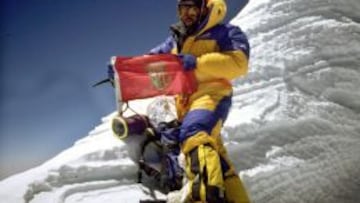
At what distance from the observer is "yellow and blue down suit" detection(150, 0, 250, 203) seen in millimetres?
4078

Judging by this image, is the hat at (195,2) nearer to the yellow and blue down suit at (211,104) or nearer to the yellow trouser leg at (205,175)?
the yellow and blue down suit at (211,104)

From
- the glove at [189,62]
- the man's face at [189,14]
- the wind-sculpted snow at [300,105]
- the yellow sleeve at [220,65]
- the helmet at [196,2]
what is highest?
the helmet at [196,2]

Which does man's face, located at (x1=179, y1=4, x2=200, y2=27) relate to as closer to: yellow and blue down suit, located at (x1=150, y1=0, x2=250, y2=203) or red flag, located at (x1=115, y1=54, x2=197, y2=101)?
yellow and blue down suit, located at (x1=150, y1=0, x2=250, y2=203)

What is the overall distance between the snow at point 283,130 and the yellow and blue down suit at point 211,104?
62cm

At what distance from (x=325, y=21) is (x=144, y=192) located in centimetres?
386

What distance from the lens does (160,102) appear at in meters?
5.32

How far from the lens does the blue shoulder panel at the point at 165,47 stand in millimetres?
5371

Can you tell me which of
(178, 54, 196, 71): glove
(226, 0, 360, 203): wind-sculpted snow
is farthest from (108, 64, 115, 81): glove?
(226, 0, 360, 203): wind-sculpted snow

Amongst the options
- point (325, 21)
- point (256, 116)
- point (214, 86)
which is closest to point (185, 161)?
point (214, 86)

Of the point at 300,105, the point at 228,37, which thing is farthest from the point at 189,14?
the point at 300,105

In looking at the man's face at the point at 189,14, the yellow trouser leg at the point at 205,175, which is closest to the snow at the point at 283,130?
the yellow trouser leg at the point at 205,175

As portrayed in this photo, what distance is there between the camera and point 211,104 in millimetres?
4574

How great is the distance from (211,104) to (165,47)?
3.43 ft

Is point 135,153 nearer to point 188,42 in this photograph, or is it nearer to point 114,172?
point 114,172
